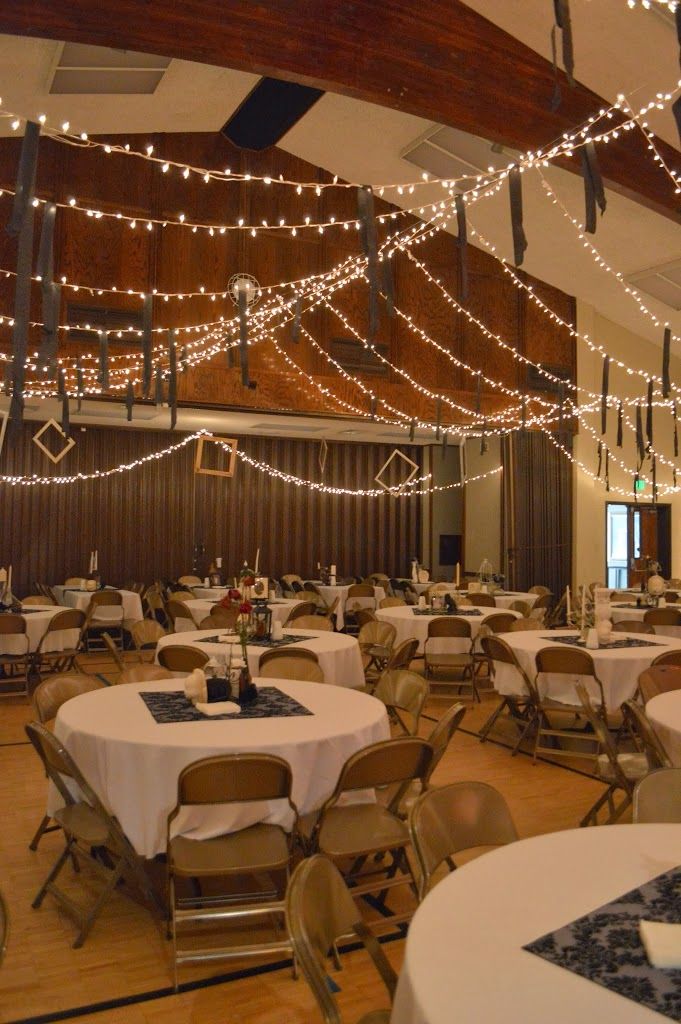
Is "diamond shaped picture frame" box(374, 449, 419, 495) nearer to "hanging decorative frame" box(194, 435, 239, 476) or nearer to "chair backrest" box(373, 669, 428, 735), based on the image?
"hanging decorative frame" box(194, 435, 239, 476)

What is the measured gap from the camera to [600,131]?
8914mm

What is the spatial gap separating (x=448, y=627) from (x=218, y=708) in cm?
426

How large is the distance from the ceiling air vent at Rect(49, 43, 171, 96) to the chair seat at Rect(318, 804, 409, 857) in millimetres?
6765

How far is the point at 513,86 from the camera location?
27.3ft

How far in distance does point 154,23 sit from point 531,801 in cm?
592

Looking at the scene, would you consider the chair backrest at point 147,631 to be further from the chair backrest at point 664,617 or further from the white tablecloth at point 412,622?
the chair backrest at point 664,617

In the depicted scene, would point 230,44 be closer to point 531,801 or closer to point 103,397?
point 103,397

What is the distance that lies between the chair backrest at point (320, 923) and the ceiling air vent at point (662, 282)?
11322 mm

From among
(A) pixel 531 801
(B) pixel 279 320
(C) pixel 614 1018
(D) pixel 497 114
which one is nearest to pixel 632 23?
(D) pixel 497 114

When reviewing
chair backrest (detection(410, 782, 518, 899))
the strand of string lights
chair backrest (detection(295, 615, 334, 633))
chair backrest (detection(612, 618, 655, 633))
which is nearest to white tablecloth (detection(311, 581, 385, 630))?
the strand of string lights

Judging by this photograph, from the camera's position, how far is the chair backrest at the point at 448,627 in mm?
7930

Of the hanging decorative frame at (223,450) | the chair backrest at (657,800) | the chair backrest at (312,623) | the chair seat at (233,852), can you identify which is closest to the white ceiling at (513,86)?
the hanging decorative frame at (223,450)

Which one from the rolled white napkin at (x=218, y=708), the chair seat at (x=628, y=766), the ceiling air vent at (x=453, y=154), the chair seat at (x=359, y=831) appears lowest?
the chair seat at (x=628, y=766)

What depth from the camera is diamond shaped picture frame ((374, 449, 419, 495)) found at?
1581 centimetres
